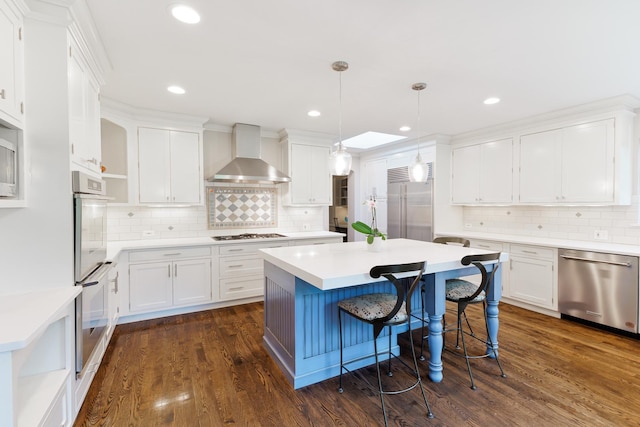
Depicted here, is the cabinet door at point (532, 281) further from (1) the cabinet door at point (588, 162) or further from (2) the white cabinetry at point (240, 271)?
(2) the white cabinetry at point (240, 271)

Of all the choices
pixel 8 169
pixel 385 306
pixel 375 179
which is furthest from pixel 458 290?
pixel 375 179

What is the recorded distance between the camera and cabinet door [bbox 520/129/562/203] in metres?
3.84

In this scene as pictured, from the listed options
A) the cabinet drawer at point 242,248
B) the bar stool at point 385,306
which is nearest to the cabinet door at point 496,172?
the bar stool at point 385,306

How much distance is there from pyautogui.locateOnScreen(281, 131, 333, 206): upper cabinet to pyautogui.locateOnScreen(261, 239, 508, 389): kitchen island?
211 cm

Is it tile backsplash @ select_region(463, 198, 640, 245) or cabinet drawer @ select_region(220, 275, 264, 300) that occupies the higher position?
tile backsplash @ select_region(463, 198, 640, 245)

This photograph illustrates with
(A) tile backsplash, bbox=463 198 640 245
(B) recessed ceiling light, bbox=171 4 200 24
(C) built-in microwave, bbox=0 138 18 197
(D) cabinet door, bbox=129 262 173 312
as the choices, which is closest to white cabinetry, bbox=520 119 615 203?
(A) tile backsplash, bbox=463 198 640 245

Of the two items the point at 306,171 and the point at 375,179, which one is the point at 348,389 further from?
the point at 375,179

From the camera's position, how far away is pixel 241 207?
4602 millimetres

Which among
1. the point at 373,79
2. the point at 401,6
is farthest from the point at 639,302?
the point at 401,6

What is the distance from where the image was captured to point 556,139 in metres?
3.85

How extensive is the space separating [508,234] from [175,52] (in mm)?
4817

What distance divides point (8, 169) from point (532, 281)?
486cm

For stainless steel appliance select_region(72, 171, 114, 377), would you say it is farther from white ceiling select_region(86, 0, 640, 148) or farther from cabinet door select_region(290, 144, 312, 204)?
cabinet door select_region(290, 144, 312, 204)

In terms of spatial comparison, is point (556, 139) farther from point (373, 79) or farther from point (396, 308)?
point (396, 308)
